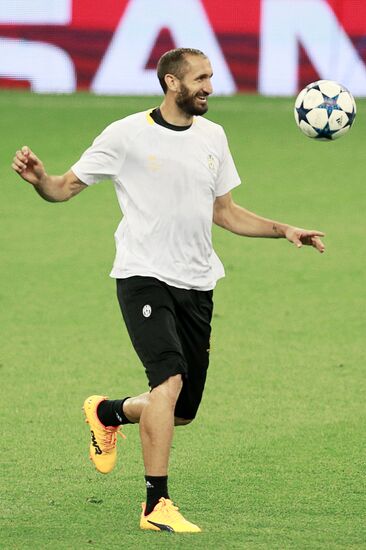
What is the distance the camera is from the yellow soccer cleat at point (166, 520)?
7090 mm

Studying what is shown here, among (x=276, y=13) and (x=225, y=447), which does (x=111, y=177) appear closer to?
(x=225, y=447)

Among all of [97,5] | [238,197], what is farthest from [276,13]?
[238,197]

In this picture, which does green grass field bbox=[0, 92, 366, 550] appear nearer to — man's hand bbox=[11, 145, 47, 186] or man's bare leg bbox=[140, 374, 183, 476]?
man's bare leg bbox=[140, 374, 183, 476]

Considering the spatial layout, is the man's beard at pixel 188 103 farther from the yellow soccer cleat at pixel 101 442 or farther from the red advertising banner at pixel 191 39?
the red advertising banner at pixel 191 39

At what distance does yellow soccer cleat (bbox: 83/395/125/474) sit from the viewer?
26.5 ft

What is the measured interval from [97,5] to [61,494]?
19186 mm

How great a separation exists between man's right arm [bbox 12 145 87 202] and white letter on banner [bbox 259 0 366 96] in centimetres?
1829

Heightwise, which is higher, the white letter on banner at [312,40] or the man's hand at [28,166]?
the man's hand at [28,166]

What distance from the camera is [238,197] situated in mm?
18625

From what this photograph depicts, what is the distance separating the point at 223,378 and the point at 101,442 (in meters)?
2.80

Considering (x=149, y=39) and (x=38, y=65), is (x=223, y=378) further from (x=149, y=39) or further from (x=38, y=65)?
(x=38, y=65)

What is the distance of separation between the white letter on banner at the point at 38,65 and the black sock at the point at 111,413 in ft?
60.6

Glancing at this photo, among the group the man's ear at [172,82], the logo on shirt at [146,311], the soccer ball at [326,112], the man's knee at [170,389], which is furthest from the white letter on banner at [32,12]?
the man's knee at [170,389]

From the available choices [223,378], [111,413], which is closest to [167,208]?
[111,413]
